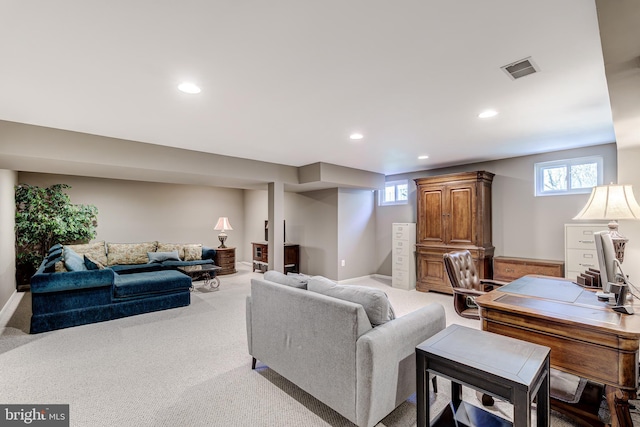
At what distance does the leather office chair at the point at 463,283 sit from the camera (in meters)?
2.84

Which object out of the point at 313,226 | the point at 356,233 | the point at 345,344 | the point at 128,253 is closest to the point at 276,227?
the point at 313,226

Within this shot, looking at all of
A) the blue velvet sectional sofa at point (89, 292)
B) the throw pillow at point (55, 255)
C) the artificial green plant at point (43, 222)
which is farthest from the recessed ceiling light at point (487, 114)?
the artificial green plant at point (43, 222)

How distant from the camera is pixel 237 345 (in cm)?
310

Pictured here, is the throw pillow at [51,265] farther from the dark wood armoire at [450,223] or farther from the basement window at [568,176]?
the basement window at [568,176]

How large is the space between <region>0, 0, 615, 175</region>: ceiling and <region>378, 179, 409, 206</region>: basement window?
287 centimetres

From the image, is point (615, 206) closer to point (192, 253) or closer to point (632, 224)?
point (632, 224)

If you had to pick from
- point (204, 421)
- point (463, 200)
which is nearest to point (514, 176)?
point (463, 200)

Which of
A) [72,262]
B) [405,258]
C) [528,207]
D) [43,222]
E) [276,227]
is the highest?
[528,207]

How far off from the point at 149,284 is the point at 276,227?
7.01 ft

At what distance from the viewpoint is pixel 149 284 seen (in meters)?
4.18

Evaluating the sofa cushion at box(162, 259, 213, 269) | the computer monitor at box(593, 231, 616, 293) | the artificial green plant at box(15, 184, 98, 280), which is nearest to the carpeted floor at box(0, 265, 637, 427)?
the computer monitor at box(593, 231, 616, 293)

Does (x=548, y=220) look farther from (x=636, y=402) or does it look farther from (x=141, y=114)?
(x=141, y=114)

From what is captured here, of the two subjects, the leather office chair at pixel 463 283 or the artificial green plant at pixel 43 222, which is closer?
the leather office chair at pixel 463 283

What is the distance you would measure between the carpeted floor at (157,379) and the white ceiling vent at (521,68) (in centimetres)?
237
